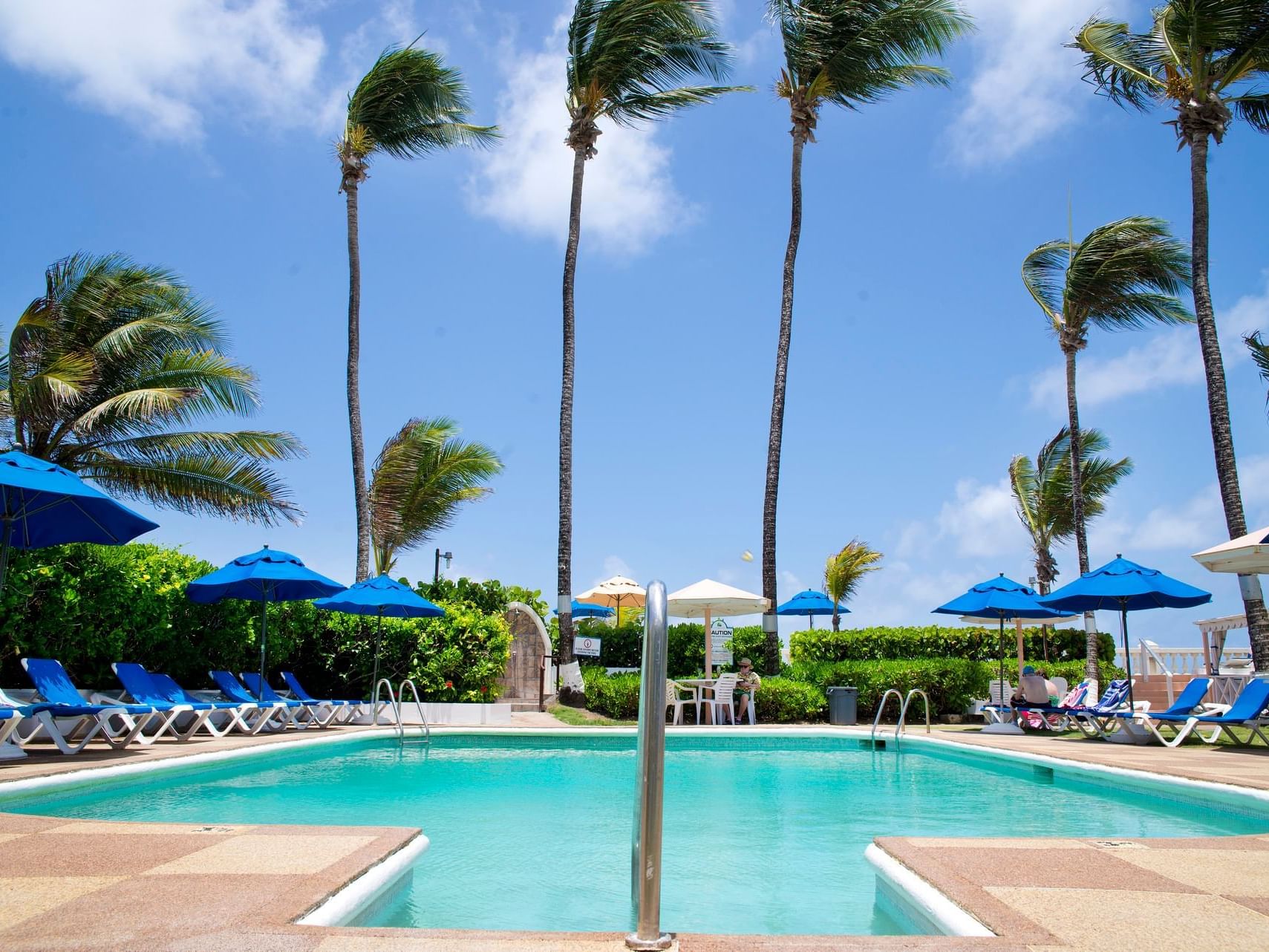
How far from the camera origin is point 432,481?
23109 mm

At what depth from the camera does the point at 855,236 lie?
58.9 ft

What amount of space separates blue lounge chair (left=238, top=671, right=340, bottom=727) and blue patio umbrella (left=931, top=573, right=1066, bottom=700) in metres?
9.74

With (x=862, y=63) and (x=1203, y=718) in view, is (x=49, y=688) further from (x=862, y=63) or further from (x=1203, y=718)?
(x=862, y=63)

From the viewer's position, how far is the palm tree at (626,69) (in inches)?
717

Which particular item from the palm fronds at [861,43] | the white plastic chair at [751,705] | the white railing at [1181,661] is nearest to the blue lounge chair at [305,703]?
the white plastic chair at [751,705]

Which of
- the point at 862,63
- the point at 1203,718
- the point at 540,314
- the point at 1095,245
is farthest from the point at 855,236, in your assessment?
the point at 1203,718

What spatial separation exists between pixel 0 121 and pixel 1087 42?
18.3 metres

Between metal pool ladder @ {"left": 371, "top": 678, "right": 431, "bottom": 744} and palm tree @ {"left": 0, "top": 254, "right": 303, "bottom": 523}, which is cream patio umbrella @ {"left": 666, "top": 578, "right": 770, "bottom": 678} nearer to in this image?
metal pool ladder @ {"left": 371, "top": 678, "right": 431, "bottom": 744}

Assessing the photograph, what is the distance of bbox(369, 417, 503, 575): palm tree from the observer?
2263cm

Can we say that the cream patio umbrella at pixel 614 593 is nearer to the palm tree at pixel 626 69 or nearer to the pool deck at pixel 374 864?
the palm tree at pixel 626 69

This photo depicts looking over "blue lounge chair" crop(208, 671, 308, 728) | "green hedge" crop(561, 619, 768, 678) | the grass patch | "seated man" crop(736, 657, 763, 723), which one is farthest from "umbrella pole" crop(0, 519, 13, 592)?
"green hedge" crop(561, 619, 768, 678)

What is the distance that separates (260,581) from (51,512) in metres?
3.39

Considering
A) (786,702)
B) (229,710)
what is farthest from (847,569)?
(229,710)

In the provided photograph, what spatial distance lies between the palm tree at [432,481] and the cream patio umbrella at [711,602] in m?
8.72
